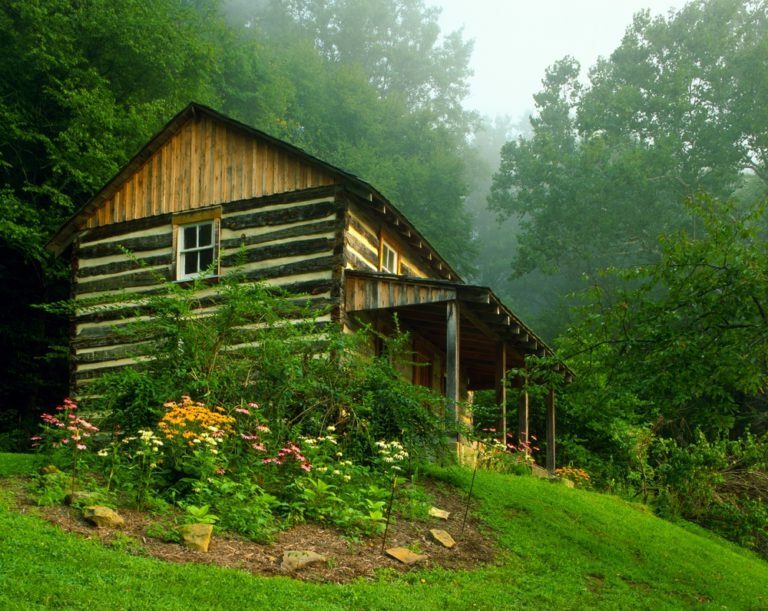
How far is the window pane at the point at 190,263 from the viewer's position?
18.6 meters

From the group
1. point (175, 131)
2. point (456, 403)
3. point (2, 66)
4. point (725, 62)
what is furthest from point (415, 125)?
point (456, 403)

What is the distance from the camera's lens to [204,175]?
742 inches

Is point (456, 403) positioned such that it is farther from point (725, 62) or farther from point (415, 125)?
point (415, 125)

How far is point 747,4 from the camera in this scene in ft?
151

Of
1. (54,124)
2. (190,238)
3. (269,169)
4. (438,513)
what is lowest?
(438,513)

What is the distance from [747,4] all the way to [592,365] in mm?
41004

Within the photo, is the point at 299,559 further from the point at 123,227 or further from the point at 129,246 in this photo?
the point at 123,227

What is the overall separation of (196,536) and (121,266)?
12.1 meters

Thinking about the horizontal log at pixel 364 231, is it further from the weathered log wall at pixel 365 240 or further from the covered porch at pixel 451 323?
the covered porch at pixel 451 323

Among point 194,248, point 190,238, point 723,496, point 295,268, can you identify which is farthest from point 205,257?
point 723,496

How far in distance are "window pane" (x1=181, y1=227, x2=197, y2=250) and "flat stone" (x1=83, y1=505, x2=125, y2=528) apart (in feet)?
35.2

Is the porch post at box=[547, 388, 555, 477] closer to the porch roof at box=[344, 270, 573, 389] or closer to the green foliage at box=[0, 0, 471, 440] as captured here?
the porch roof at box=[344, 270, 573, 389]

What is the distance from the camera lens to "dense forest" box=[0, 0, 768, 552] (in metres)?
12.0

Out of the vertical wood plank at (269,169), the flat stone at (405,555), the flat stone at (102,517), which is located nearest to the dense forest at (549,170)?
the flat stone at (405,555)
